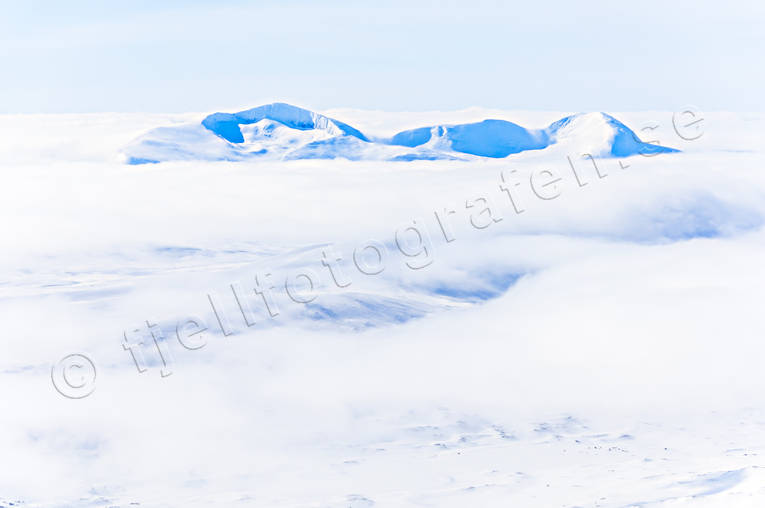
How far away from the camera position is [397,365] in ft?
258

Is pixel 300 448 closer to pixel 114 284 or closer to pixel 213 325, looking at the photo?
pixel 213 325

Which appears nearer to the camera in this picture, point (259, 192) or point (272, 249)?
point (272, 249)

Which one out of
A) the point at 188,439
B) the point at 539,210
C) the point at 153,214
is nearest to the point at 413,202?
the point at 539,210

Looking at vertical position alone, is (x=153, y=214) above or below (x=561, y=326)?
above

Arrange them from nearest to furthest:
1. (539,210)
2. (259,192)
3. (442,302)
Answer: (442,302)
(539,210)
(259,192)

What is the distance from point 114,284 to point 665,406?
7635 centimetres

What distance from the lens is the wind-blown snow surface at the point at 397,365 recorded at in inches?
2106

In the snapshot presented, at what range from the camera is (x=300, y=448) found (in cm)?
5981

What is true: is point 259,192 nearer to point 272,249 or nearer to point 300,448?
point 272,249

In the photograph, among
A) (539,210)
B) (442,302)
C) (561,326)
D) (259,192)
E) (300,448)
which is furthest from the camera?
(259,192)

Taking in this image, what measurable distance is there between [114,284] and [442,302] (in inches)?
1772

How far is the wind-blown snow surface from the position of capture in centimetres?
5350

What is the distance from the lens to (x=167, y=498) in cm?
5006

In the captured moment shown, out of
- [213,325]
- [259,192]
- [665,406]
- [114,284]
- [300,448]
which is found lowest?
[665,406]
